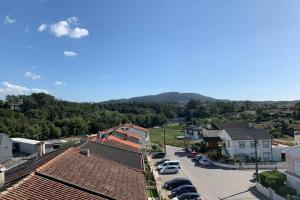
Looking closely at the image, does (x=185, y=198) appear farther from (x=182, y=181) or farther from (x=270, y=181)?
(x=270, y=181)

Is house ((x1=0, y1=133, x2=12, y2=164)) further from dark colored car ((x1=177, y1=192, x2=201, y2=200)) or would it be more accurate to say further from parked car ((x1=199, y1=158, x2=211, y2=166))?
dark colored car ((x1=177, y1=192, x2=201, y2=200))

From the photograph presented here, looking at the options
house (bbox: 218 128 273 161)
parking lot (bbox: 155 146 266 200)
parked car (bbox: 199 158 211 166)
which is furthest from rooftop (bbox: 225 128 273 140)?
parking lot (bbox: 155 146 266 200)

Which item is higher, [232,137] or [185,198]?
[232,137]

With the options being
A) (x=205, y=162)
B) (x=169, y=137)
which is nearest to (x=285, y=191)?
(x=205, y=162)

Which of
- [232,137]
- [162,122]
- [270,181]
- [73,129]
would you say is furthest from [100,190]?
[162,122]

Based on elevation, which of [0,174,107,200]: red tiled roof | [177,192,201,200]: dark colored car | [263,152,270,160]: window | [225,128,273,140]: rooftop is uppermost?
[0,174,107,200]: red tiled roof

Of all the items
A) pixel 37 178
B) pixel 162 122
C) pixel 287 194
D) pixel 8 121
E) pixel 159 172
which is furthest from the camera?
pixel 162 122

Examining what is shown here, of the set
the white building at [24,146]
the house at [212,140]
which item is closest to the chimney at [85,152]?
the house at [212,140]

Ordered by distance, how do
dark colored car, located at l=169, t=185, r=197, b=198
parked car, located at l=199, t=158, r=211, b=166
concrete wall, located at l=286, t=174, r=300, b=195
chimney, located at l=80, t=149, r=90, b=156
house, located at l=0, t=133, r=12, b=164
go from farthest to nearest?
house, located at l=0, t=133, r=12, b=164 < parked car, located at l=199, t=158, r=211, b=166 < concrete wall, located at l=286, t=174, r=300, b=195 < dark colored car, located at l=169, t=185, r=197, b=198 < chimney, located at l=80, t=149, r=90, b=156
